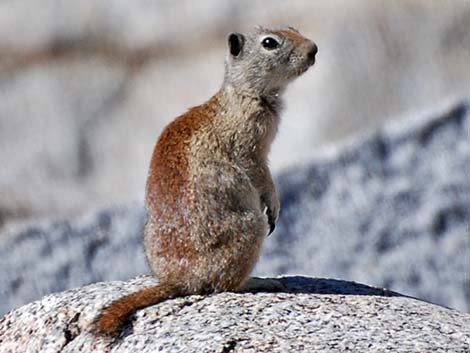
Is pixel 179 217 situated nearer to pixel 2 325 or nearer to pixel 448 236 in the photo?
pixel 2 325

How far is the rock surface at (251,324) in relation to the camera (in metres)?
6.51

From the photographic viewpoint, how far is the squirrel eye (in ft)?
27.2

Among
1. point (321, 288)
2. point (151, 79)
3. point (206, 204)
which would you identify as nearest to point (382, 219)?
point (151, 79)

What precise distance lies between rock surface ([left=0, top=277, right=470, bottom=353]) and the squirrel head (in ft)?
4.03

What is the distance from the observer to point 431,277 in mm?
10461

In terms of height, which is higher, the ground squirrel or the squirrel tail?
the ground squirrel

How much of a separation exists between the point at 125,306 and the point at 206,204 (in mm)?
739

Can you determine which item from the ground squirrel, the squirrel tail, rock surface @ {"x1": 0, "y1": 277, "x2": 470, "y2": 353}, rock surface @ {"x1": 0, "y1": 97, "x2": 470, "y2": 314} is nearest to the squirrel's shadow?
rock surface @ {"x1": 0, "y1": 277, "x2": 470, "y2": 353}

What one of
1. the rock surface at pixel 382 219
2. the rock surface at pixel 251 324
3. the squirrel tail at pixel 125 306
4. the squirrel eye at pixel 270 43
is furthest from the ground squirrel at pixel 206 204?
the rock surface at pixel 382 219

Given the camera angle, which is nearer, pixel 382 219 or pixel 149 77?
pixel 382 219

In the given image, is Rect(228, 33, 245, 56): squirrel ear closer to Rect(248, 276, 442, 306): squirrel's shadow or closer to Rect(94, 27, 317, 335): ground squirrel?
Rect(94, 27, 317, 335): ground squirrel

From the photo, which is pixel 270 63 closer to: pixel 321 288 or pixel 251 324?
pixel 321 288

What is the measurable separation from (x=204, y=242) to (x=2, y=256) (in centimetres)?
383

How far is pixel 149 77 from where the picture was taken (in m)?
12.1
